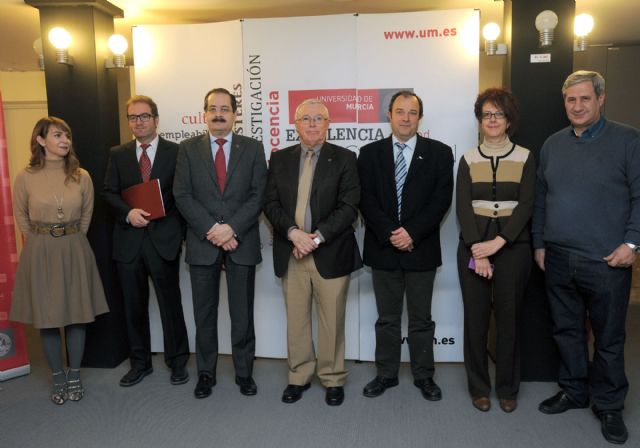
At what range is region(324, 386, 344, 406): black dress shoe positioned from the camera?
3.24 m

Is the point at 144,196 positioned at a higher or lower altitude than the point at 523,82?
lower

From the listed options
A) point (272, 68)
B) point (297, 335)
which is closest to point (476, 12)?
point (272, 68)

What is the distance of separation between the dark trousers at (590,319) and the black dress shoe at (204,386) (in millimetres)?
2188

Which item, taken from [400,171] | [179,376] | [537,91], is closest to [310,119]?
[400,171]

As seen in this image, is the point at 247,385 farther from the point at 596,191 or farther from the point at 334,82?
the point at 596,191

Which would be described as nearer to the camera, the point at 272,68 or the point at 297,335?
the point at 297,335

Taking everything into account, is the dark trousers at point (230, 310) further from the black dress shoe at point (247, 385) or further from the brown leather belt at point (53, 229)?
the brown leather belt at point (53, 229)

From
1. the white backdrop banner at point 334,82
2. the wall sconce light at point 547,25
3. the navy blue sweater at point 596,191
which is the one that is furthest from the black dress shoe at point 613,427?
the wall sconce light at point 547,25

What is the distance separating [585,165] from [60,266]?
3.15 metres

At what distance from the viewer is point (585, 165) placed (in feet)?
9.37

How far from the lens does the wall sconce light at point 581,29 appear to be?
132 inches

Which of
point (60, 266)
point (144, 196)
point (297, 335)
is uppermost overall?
point (144, 196)

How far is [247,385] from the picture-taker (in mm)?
3434

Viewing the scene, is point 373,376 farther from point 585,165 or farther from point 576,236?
point 585,165
